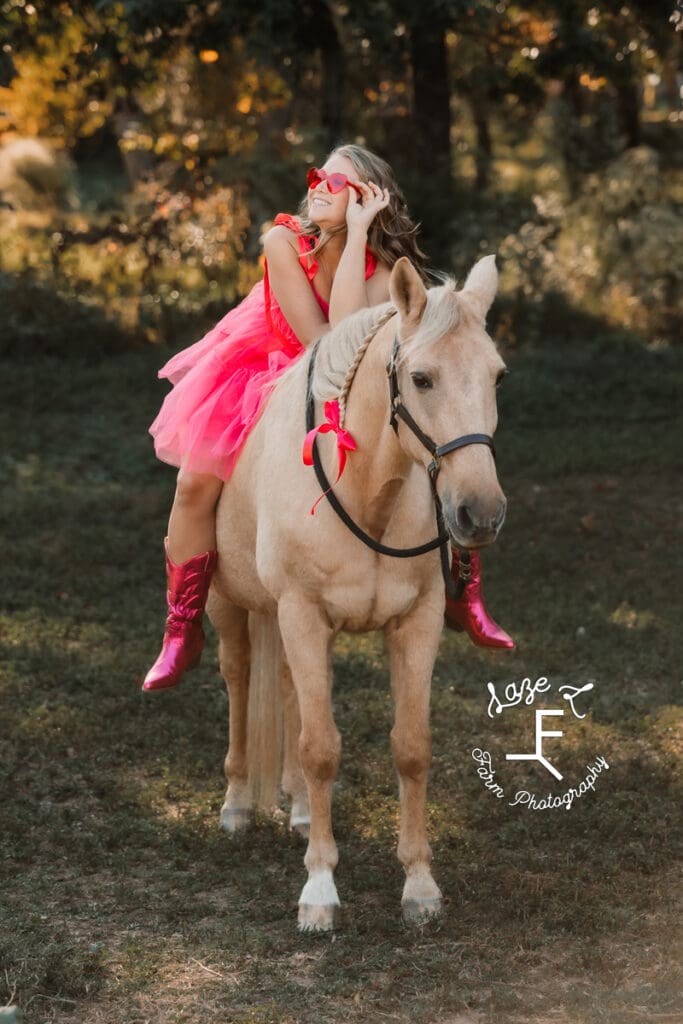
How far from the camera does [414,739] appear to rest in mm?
4305

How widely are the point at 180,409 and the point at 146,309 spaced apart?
942 centimetres

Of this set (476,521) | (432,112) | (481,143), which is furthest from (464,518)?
(481,143)

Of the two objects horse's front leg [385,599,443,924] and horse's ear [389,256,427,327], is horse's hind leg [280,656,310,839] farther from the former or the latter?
horse's ear [389,256,427,327]

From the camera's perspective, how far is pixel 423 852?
14.3 feet

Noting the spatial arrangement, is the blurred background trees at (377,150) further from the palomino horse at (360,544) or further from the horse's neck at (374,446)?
the horse's neck at (374,446)

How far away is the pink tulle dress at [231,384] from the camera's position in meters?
4.77

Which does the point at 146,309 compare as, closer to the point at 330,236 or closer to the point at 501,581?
the point at 501,581

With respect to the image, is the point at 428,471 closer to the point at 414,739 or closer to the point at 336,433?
the point at 336,433

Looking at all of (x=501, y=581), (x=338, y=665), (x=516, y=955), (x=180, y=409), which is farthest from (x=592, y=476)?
(x=516, y=955)

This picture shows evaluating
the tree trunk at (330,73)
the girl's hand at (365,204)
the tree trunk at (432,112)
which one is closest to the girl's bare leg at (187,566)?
the girl's hand at (365,204)

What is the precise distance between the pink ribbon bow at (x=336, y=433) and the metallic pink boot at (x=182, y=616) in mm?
997

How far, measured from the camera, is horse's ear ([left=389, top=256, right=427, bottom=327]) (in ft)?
11.6

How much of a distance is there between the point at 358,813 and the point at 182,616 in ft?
3.40

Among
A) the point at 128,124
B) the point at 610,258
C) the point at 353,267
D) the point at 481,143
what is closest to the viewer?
the point at 353,267
